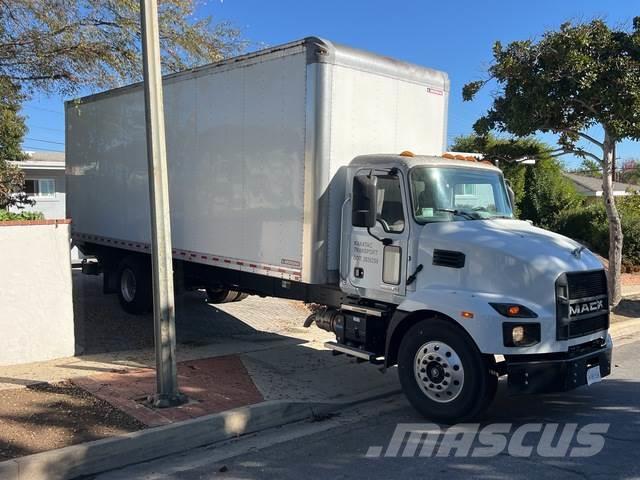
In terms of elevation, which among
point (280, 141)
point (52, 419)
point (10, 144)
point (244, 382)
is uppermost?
point (10, 144)

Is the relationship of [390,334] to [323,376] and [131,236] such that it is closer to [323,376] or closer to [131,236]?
[323,376]

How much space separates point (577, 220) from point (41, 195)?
18.6 m

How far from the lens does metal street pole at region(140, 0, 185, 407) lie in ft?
18.2

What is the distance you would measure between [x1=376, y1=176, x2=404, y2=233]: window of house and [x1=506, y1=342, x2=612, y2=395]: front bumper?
1.75m

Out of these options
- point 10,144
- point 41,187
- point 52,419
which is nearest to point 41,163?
point 41,187

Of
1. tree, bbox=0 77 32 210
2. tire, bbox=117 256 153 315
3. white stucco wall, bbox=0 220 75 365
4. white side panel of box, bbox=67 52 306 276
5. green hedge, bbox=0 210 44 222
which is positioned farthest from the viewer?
tire, bbox=117 256 153 315

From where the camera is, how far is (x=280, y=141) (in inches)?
279

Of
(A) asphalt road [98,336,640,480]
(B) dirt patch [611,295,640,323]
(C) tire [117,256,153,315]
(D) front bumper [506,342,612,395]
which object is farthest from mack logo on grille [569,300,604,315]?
(C) tire [117,256,153,315]

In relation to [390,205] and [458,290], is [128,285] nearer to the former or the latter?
[390,205]

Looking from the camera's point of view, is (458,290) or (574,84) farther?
(574,84)

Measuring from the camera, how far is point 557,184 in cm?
2212

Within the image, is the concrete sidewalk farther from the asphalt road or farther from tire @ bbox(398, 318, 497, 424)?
tire @ bbox(398, 318, 497, 424)

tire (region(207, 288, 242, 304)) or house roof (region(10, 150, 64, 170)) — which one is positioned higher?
house roof (region(10, 150, 64, 170))

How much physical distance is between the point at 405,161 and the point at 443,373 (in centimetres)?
216
